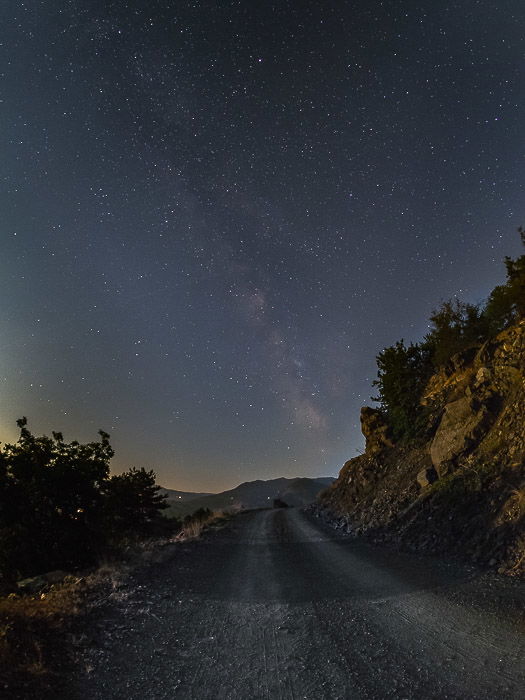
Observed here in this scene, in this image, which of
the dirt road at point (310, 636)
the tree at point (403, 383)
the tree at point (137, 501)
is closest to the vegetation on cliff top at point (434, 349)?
the tree at point (403, 383)

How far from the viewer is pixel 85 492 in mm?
16719

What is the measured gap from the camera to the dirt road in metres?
4.03

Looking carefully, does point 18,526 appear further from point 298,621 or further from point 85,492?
Result: point 298,621

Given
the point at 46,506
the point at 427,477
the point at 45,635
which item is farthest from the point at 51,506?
the point at 427,477

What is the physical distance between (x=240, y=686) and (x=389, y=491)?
16.6m

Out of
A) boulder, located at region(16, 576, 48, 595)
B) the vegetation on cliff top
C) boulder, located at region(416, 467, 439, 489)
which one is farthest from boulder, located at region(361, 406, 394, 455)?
boulder, located at region(16, 576, 48, 595)

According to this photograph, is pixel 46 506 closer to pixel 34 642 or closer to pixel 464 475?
pixel 34 642

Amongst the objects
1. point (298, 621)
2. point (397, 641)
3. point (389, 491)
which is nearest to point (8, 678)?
point (298, 621)

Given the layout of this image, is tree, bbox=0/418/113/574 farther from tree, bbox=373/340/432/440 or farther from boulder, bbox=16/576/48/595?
tree, bbox=373/340/432/440

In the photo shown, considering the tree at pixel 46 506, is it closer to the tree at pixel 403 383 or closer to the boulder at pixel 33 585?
the boulder at pixel 33 585

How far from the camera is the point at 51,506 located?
15773 mm

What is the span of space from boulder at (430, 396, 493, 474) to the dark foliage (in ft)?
51.3

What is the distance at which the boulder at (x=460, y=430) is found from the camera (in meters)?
14.7

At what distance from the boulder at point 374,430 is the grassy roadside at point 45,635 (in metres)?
21.4
